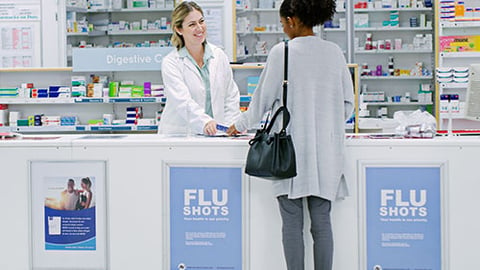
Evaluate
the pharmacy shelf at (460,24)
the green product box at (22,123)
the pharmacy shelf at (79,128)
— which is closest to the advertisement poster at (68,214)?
the pharmacy shelf at (79,128)

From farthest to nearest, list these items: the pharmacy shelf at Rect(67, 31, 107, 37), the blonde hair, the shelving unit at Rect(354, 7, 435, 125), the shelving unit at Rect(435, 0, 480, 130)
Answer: the shelving unit at Rect(354, 7, 435, 125), the pharmacy shelf at Rect(67, 31, 107, 37), the shelving unit at Rect(435, 0, 480, 130), the blonde hair

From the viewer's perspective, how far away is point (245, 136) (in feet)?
11.4

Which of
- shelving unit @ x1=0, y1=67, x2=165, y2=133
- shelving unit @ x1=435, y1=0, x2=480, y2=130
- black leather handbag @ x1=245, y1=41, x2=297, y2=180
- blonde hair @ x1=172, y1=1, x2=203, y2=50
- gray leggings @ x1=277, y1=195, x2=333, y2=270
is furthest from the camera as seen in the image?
shelving unit @ x1=435, y1=0, x2=480, y2=130

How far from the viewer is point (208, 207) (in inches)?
127

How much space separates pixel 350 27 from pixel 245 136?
693 centimetres

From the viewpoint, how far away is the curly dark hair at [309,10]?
9.37 ft

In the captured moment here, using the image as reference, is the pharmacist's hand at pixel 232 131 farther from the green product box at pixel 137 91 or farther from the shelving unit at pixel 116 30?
the shelving unit at pixel 116 30

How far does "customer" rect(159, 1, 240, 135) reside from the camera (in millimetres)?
3951

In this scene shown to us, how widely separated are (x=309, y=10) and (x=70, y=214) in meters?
1.57

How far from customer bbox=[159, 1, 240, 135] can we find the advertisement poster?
797 millimetres

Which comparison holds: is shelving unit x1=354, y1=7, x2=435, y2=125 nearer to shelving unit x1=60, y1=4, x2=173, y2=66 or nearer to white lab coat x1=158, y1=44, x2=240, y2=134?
shelving unit x1=60, y1=4, x2=173, y2=66

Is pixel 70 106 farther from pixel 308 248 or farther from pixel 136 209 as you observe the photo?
pixel 308 248

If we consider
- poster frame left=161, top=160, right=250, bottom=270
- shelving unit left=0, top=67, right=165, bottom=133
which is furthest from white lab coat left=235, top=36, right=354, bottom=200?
shelving unit left=0, top=67, right=165, bottom=133

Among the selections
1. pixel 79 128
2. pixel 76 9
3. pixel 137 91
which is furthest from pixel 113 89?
pixel 76 9
